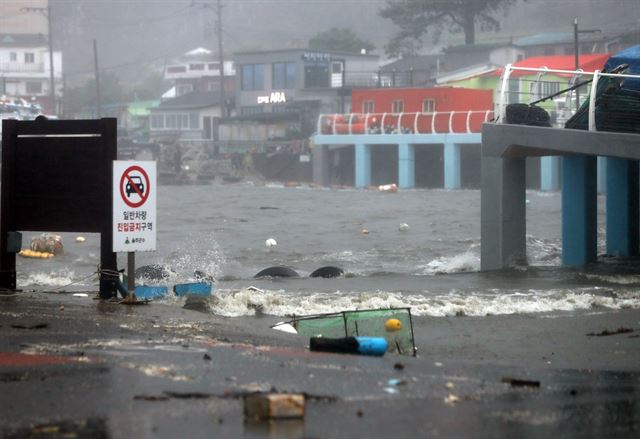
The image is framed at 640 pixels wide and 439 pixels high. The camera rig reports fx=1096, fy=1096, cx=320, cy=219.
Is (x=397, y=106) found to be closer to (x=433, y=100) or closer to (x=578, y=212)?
(x=433, y=100)

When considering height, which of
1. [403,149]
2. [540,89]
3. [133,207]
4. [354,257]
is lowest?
[354,257]

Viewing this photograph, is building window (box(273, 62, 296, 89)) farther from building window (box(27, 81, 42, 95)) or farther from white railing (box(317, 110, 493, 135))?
building window (box(27, 81, 42, 95))

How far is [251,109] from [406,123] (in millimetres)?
24499

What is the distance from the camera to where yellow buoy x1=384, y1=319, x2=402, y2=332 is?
11.2m

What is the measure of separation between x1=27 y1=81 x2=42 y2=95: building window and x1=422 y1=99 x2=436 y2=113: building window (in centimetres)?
4290

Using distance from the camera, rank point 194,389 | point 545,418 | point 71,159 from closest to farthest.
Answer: point 545,418 → point 194,389 → point 71,159

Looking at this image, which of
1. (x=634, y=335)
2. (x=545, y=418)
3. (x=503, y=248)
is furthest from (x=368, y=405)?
(x=503, y=248)

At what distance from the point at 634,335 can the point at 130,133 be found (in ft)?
289

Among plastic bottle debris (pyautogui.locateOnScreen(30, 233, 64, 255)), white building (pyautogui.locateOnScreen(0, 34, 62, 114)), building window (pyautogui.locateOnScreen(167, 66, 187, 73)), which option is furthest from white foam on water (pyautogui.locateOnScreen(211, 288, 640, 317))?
building window (pyautogui.locateOnScreen(167, 66, 187, 73))

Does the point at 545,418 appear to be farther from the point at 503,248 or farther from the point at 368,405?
the point at 503,248

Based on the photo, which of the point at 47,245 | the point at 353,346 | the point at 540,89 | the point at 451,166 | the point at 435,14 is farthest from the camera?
the point at 435,14

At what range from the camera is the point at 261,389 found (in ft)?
26.1

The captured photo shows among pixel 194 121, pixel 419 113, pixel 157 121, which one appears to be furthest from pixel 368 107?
pixel 157 121

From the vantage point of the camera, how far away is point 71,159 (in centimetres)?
1350
